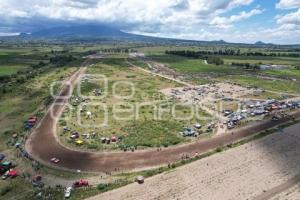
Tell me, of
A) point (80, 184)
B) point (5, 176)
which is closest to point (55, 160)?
point (5, 176)

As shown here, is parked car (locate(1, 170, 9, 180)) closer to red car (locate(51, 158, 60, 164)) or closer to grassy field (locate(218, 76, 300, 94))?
red car (locate(51, 158, 60, 164))

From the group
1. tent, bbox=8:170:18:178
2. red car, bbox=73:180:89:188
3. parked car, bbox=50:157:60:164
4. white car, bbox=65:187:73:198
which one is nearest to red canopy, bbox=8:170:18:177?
tent, bbox=8:170:18:178

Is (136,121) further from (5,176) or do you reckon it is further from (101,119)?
(5,176)

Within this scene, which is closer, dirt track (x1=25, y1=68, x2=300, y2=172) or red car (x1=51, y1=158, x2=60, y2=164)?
dirt track (x1=25, y1=68, x2=300, y2=172)

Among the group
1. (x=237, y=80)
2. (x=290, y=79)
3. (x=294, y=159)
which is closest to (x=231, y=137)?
(x=294, y=159)

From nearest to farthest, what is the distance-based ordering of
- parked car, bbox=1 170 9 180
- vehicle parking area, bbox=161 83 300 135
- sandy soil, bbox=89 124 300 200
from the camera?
sandy soil, bbox=89 124 300 200 → parked car, bbox=1 170 9 180 → vehicle parking area, bbox=161 83 300 135

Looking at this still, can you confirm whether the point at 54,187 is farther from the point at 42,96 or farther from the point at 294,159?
the point at 42,96
